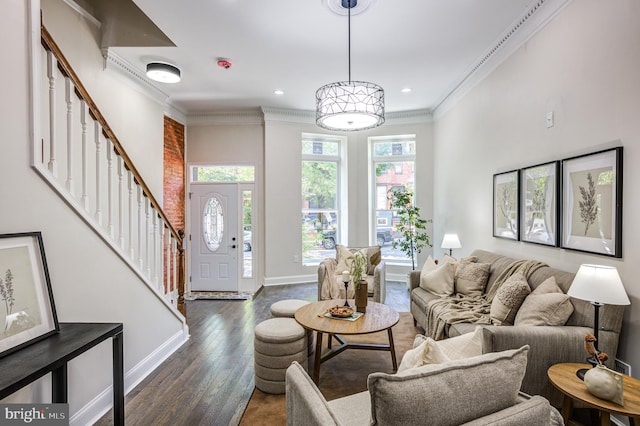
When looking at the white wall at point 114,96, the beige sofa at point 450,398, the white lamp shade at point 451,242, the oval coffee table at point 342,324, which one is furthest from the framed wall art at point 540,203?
the white wall at point 114,96

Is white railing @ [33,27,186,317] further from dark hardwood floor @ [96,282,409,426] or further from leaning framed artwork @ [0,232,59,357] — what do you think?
dark hardwood floor @ [96,282,409,426]

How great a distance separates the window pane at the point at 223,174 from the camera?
6.01 metres

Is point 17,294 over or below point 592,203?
below

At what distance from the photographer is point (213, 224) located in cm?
593

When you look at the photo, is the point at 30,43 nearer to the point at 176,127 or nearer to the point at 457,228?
the point at 176,127

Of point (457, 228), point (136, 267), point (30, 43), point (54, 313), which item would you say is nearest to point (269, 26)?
point (30, 43)

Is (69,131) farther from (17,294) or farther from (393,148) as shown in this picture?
(393,148)

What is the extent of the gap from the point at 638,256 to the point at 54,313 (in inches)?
135

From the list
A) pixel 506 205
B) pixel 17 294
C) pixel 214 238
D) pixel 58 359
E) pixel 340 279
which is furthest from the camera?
pixel 214 238

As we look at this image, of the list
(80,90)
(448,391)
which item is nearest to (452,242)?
(448,391)

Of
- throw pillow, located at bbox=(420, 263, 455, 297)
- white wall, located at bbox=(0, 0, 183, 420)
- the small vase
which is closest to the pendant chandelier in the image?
throw pillow, located at bbox=(420, 263, 455, 297)

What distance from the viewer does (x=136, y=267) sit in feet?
Answer: 9.05

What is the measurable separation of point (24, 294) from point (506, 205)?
4005 millimetres

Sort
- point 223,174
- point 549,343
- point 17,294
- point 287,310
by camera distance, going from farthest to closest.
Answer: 1. point 223,174
2. point 287,310
3. point 549,343
4. point 17,294
